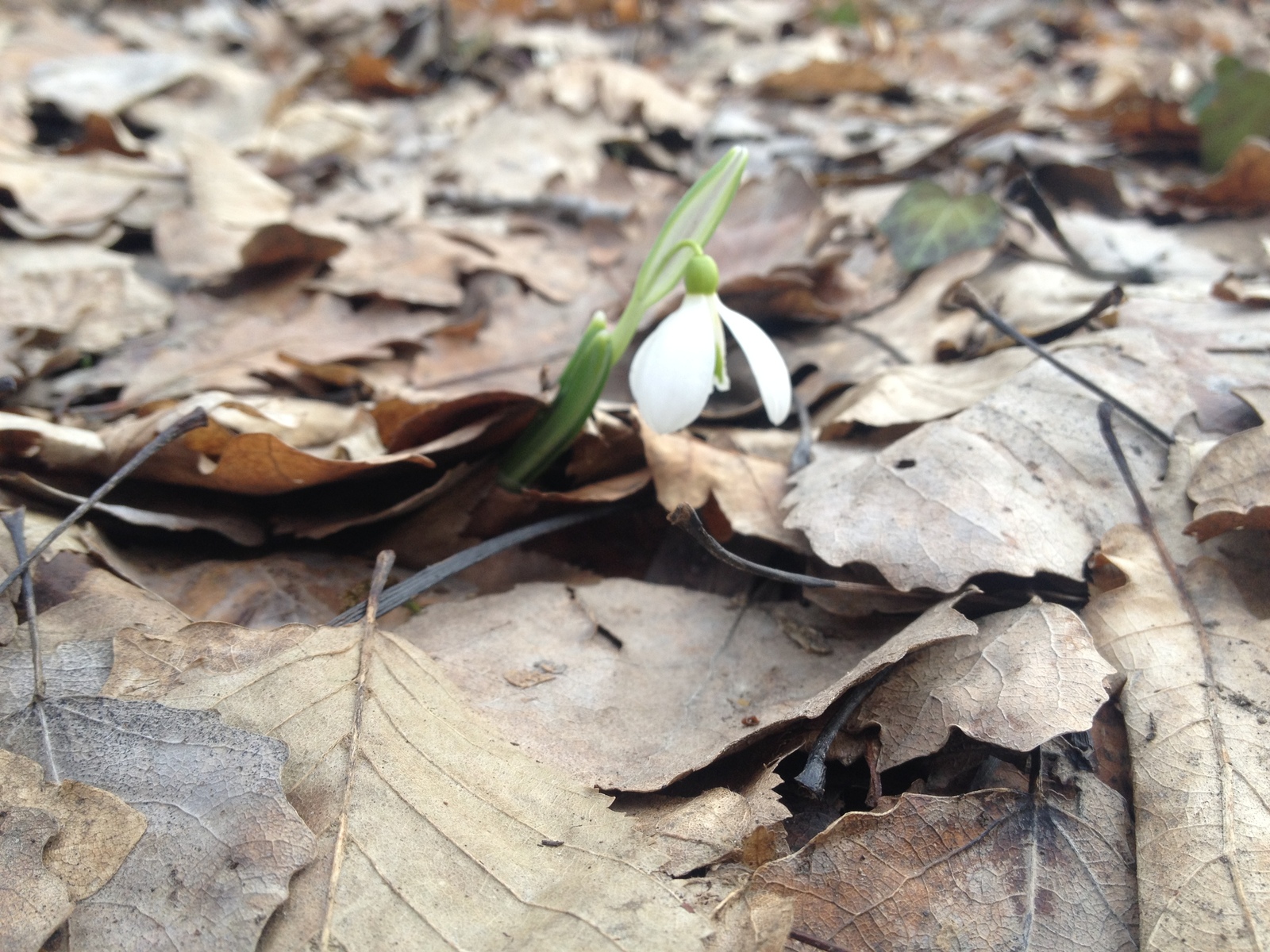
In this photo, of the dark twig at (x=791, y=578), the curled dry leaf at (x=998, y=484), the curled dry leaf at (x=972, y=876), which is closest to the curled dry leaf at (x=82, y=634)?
the dark twig at (x=791, y=578)

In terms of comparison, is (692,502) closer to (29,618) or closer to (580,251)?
(29,618)

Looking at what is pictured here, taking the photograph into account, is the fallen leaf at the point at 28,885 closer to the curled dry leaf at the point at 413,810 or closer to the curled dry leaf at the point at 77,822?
the curled dry leaf at the point at 77,822

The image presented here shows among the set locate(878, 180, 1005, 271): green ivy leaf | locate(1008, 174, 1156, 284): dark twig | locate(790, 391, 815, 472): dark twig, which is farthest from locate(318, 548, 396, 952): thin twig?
locate(1008, 174, 1156, 284): dark twig

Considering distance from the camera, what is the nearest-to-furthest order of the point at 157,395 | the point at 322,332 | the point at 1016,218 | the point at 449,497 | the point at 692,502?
the point at 692,502
the point at 449,497
the point at 157,395
the point at 322,332
the point at 1016,218

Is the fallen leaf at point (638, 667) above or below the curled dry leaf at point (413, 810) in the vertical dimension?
below

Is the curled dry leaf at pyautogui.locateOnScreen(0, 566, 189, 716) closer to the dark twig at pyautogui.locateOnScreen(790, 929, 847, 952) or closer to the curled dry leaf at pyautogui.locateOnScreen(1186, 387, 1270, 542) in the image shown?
the dark twig at pyautogui.locateOnScreen(790, 929, 847, 952)

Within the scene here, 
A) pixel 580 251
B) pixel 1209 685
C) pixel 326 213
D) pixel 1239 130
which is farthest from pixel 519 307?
pixel 1239 130
